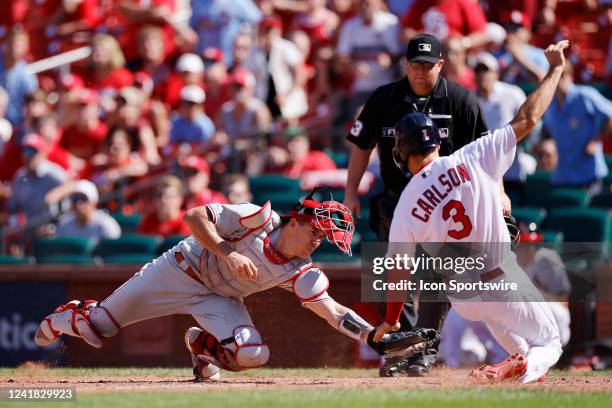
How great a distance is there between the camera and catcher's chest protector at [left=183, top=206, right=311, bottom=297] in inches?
282

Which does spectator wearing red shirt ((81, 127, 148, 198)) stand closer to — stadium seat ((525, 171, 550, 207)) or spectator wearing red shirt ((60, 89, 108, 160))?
spectator wearing red shirt ((60, 89, 108, 160))

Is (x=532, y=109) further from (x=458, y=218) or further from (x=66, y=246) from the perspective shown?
(x=66, y=246)

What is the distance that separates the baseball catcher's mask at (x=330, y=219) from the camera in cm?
694

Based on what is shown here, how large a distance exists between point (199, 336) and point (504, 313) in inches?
73.8

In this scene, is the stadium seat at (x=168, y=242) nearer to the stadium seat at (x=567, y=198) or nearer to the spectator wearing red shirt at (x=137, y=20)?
the stadium seat at (x=567, y=198)

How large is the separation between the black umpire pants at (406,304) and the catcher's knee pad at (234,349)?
1.05m

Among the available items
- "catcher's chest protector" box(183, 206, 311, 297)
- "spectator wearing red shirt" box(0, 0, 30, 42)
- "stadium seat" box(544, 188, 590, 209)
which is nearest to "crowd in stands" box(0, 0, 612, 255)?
"stadium seat" box(544, 188, 590, 209)

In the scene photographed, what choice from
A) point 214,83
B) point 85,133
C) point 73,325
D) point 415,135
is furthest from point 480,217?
point 85,133

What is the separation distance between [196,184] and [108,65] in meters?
3.01

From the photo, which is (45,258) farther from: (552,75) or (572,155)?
(552,75)

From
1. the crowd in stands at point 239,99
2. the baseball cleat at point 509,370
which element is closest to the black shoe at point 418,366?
the baseball cleat at point 509,370

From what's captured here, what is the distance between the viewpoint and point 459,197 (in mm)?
6758

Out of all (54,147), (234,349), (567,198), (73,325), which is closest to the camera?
(234,349)

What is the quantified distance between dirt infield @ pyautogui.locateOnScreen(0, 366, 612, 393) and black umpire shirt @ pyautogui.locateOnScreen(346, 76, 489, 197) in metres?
1.30
